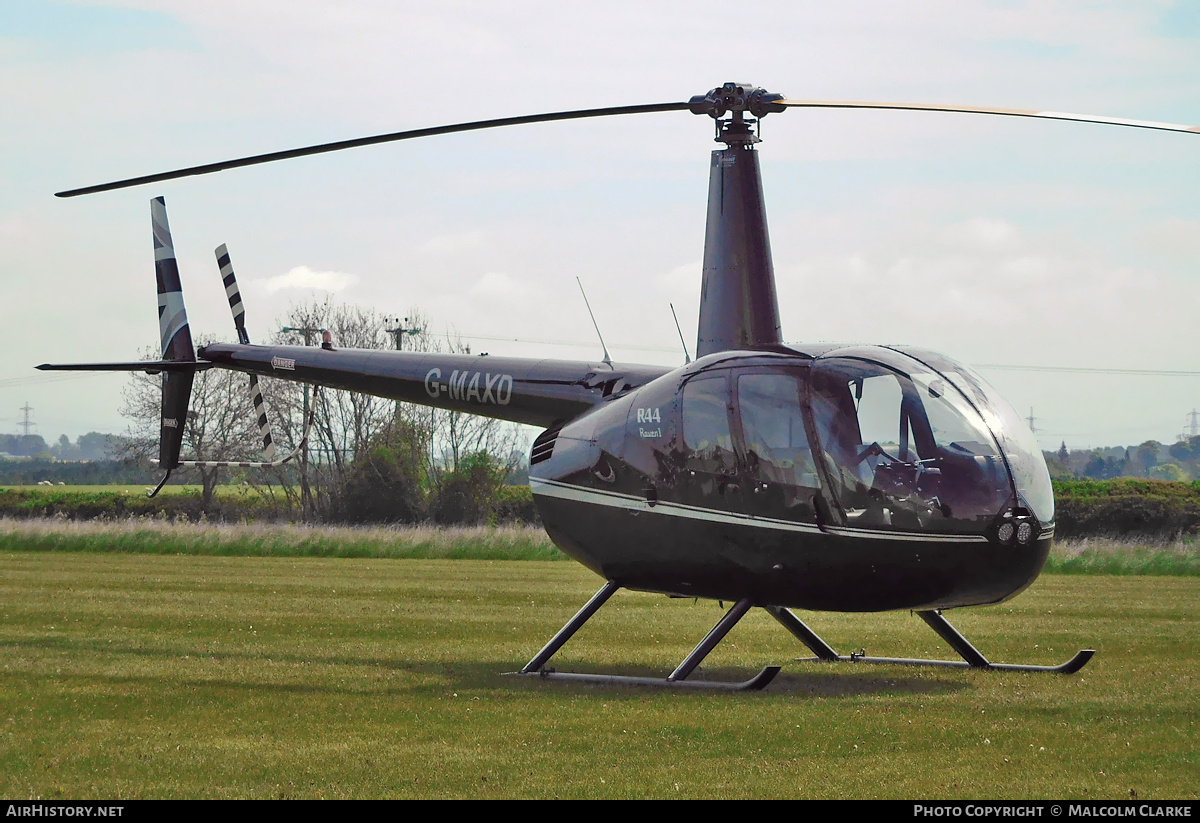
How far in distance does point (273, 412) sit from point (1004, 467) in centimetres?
4805

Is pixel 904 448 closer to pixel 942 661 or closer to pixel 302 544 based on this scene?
pixel 942 661

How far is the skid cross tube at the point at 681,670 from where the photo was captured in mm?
11227

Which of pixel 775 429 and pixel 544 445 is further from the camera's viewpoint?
pixel 544 445

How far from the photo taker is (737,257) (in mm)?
12914

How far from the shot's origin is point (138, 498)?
6347cm

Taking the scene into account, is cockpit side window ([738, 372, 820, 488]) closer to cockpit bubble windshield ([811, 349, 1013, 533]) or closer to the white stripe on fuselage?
cockpit bubble windshield ([811, 349, 1013, 533])

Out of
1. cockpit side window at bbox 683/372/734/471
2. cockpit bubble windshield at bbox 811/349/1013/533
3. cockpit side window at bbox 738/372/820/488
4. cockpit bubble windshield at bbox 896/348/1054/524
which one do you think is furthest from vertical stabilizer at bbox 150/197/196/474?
cockpit bubble windshield at bbox 896/348/1054/524

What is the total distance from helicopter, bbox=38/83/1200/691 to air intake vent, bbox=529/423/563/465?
1.2 inches

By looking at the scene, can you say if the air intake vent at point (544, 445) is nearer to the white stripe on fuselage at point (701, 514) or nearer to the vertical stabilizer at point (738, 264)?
the white stripe on fuselage at point (701, 514)

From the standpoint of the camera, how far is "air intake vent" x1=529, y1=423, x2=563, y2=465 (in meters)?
13.4

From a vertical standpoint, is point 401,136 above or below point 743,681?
above

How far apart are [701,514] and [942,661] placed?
11.0ft

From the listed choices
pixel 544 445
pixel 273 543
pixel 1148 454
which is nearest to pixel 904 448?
pixel 544 445

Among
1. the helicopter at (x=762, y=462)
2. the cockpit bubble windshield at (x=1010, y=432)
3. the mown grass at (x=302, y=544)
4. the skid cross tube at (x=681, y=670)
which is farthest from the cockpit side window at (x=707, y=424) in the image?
the mown grass at (x=302, y=544)
